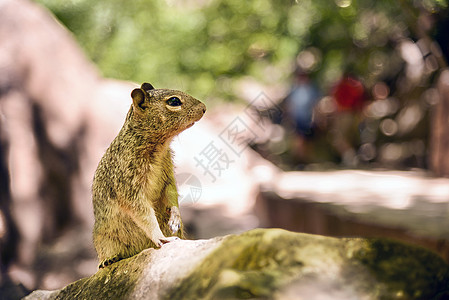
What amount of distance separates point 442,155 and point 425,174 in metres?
0.60

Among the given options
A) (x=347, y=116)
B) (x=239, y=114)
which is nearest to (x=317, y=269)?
(x=239, y=114)

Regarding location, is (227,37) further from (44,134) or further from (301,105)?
(44,134)

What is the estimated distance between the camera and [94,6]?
16.3 feet

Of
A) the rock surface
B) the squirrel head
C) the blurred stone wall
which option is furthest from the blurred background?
the rock surface

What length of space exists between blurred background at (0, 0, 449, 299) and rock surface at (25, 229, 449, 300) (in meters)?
0.75

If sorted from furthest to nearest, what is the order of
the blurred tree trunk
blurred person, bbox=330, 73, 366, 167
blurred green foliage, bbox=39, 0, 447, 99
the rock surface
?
blurred person, bbox=330, 73, 366, 167 < the blurred tree trunk < blurred green foliage, bbox=39, 0, 447, 99 < the rock surface

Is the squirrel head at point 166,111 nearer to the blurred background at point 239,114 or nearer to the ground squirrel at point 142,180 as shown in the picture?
the ground squirrel at point 142,180

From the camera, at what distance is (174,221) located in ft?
4.63

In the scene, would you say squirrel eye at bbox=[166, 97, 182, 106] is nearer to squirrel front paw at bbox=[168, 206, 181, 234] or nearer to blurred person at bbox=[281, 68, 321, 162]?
squirrel front paw at bbox=[168, 206, 181, 234]

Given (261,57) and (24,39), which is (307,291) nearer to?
(24,39)

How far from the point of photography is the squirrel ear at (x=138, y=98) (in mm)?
1292

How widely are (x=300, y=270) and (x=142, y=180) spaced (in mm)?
581

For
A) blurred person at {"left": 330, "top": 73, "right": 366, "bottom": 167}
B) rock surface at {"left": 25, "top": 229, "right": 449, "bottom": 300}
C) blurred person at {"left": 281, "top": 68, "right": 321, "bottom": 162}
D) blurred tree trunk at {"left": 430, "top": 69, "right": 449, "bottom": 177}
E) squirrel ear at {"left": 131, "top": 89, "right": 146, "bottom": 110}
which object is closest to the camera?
rock surface at {"left": 25, "top": 229, "right": 449, "bottom": 300}

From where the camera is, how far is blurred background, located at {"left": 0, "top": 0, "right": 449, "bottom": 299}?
107 inches
